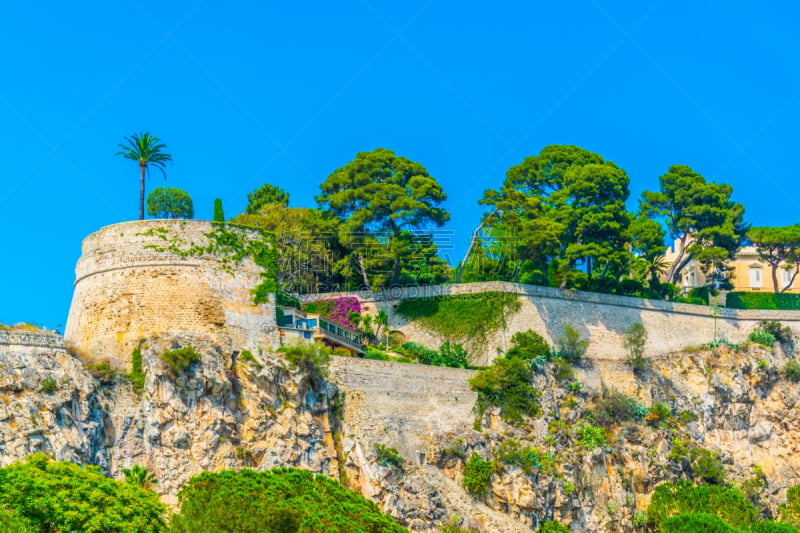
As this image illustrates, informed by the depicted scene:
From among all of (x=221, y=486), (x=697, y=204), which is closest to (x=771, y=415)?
(x=697, y=204)

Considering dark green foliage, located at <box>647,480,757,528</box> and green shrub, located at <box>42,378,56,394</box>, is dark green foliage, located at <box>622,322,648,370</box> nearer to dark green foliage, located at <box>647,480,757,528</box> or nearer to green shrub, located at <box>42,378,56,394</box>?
dark green foliage, located at <box>647,480,757,528</box>

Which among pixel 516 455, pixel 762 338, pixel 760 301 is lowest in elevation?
pixel 516 455

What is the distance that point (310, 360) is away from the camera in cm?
3847

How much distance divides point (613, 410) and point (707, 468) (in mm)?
3969

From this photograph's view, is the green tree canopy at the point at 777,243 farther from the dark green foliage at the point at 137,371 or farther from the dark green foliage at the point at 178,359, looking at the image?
the dark green foliage at the point at 137,371

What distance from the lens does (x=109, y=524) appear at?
26938mm

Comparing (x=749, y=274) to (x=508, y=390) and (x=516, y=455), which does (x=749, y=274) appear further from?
(x=516, y=455)

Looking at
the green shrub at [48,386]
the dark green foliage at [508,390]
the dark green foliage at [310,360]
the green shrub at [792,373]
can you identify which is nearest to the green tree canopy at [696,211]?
the green shrub at [792,373]

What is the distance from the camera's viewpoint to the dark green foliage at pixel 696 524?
40.9 metres

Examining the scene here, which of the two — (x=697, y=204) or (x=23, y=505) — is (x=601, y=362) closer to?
(x=697, y=204)

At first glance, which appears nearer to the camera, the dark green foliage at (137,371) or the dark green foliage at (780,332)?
the dark green foliage at (137,371)

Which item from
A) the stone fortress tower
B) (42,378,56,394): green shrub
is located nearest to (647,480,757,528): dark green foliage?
the stone fortress tower

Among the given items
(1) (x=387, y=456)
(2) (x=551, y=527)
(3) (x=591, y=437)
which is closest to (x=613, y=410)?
(3) (x=591, y=437)

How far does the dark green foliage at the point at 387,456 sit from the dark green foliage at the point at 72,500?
9971 millimetres
